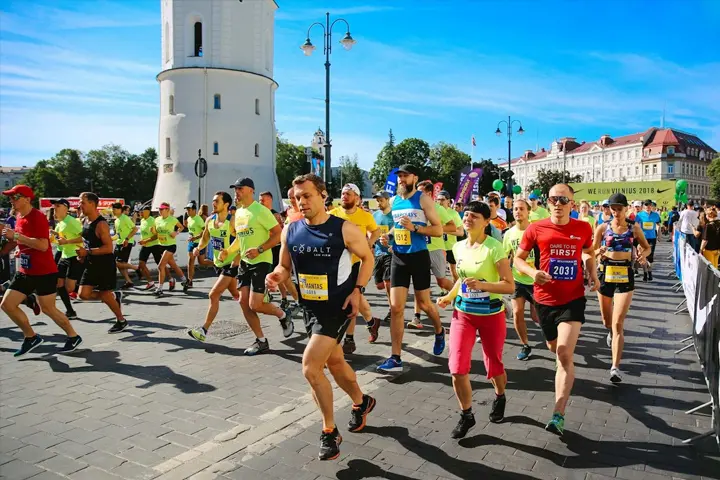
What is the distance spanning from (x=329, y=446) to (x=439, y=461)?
0.80 m

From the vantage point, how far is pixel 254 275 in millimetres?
6930

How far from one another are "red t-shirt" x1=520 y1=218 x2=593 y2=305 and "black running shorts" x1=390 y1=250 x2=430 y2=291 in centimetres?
166

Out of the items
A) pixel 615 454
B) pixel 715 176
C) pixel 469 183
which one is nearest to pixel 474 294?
pixel 615 454

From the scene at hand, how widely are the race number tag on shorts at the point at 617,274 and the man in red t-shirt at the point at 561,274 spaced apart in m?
1.51

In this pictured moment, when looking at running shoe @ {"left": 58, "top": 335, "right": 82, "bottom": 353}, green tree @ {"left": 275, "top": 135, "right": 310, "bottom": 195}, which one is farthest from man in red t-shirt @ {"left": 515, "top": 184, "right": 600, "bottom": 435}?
green tree @ {"left": 275, "top": 135, "right": 310, "bottom": 195}

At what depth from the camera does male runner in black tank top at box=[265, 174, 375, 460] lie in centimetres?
396

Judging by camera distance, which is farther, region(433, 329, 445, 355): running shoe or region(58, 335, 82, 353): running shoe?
region(58, 335, 82, 353): running shoe

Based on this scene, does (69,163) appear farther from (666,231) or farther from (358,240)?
(358,240)

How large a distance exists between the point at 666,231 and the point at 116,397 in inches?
1598

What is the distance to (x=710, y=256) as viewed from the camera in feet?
35.1

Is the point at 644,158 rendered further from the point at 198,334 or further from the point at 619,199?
the point at 198,334

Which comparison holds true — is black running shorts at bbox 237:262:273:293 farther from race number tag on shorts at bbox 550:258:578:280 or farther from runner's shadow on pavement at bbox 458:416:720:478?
race number tag on shorts at bbox 550:258:578:280

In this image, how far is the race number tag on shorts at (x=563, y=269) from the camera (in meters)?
4.69

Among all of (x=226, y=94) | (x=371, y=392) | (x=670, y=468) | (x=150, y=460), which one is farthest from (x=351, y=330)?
(x=226, y=94)
